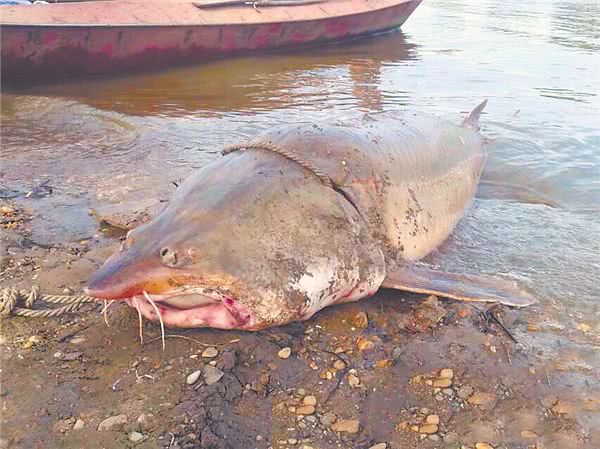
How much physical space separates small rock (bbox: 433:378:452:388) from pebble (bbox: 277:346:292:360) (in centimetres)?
71

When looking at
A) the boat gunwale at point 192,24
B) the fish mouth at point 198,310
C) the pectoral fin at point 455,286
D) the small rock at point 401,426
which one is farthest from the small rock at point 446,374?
the boat gunwale at point 192,24

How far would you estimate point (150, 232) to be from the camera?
285cm

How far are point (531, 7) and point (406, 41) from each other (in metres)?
12.8

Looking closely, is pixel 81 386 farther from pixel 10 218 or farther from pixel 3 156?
pixel 3 156

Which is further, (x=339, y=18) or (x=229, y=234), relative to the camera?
(x=339, y=18)

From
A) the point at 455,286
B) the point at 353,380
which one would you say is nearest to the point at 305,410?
the point at 353,380

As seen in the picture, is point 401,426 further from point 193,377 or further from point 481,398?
point 193,377

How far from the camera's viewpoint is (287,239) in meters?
3.03

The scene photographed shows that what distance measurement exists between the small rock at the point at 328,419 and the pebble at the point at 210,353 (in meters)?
0.62

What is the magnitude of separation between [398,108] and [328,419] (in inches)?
269

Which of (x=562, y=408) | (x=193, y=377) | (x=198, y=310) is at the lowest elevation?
(x=562, y=408)

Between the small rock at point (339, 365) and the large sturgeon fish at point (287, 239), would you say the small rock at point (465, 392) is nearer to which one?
the small rock at point (339, 365)

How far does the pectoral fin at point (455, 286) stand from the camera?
3.39 meters

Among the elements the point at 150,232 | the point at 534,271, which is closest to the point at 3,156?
the point at 150,232
